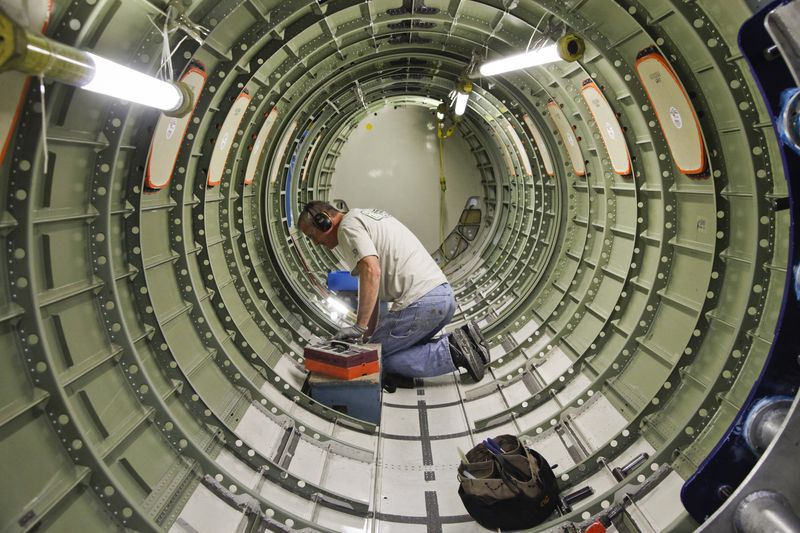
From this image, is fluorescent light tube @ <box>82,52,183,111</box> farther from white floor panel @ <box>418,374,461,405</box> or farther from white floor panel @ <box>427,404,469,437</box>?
white floor panel @ <box>418,374,461,405</box>

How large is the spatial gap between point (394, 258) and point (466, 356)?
1.51 m

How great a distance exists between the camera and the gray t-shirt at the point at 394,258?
5.08 m

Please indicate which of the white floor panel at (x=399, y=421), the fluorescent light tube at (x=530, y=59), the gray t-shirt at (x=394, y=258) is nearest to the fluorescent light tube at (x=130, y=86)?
the gray t-shirt at (x=394, y=258)

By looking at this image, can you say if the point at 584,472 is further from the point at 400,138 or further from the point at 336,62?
the point at 400,138

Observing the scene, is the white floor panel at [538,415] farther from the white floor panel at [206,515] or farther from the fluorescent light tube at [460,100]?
the fluorescent light tube at [460,100]

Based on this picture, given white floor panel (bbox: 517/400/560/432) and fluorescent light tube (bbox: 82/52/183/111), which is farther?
white floor panel (bbox: 517/400/560/432)

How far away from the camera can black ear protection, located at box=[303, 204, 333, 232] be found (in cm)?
487

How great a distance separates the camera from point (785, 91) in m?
1.75

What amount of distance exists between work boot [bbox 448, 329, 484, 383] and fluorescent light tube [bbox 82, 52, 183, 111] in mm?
4079

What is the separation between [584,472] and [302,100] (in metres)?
5.66

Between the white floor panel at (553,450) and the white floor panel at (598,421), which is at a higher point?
the white floor panel at (598,421)

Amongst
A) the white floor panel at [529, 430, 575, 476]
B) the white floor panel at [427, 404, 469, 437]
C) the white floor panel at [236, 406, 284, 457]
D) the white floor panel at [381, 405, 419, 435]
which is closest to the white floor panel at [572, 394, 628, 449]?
the white floor panel at [529, 430, 575, 476]

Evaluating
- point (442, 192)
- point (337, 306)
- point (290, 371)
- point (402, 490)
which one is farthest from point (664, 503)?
point (442, 192)

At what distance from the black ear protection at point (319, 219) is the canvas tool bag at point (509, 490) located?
278 centimetres
